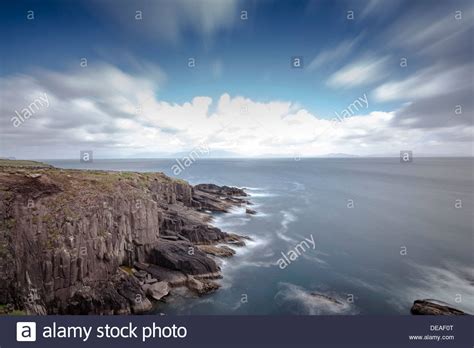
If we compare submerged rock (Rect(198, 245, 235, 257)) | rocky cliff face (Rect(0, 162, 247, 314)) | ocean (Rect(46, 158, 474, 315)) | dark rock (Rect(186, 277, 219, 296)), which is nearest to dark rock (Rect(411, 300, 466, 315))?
ocean (Rect(46, 158, 474, 315))

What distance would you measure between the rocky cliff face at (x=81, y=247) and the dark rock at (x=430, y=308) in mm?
16374

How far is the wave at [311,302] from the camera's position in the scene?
1875 cm

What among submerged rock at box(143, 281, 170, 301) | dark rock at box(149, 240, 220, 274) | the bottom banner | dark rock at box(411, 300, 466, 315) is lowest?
dark rock at box(411, 300, 466, 315)

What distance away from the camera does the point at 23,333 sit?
9.44 m

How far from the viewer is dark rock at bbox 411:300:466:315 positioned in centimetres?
1723

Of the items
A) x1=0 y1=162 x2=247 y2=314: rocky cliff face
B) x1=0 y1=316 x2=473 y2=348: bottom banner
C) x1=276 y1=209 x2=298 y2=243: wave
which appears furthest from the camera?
x1=276 y1=209 x2=298 y2=243: wave

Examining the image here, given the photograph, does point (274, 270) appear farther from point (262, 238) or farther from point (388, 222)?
point (388, 222)

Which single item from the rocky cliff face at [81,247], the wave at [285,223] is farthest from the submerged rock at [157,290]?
the wave at [285,223]

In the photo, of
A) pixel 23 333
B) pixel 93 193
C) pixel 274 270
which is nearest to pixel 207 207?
pixel 274 270

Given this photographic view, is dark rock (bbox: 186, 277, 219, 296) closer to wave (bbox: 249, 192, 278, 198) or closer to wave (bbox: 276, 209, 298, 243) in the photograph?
wave (bbox: 276, 209, 298, 243)

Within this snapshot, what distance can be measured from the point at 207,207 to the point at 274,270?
27204mm

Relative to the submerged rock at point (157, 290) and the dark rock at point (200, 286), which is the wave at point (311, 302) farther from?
the submerged rock at point (157, 290)

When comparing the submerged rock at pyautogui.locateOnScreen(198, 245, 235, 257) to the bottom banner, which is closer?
the bottom banner

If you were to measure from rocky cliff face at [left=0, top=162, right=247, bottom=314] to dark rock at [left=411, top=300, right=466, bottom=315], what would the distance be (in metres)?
16.4
